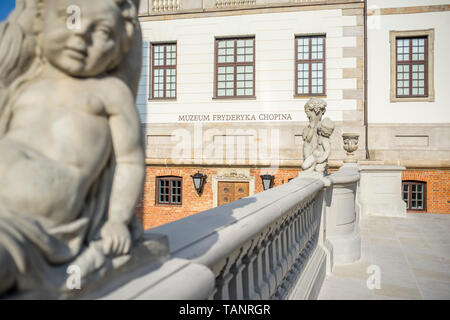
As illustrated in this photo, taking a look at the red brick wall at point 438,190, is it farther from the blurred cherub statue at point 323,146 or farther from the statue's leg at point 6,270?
the statue's leg at point 6,270

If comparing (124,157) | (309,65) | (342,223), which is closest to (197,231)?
(124,157)

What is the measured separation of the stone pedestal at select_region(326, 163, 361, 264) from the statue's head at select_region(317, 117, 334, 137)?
0.80m

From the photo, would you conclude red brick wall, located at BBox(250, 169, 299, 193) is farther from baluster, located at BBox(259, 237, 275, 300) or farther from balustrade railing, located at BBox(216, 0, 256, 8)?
baluster, located at BBox(259, 237, 275, 300)

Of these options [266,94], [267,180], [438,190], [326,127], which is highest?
[266,94]

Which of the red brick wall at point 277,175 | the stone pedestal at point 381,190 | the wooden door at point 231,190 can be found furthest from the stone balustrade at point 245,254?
the wooden door at point 231,190

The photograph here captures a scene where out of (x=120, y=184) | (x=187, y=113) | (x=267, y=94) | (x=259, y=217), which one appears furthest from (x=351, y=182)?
(x=187, y=113)

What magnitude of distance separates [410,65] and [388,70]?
0.99 meters

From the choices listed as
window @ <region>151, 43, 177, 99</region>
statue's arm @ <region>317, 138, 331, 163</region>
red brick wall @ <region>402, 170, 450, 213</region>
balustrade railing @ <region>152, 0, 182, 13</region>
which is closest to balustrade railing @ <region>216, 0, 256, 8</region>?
balustrade railing @ <region>152, 0, 182, 13</region>

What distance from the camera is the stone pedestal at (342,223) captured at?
5.54 m

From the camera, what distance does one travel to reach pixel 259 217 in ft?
7.68

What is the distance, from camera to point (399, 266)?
5.46 m

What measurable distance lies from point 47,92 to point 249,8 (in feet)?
52.5

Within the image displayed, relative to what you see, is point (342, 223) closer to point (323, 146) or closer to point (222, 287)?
point (323, 146)

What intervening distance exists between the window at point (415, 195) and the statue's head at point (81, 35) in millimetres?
15225
